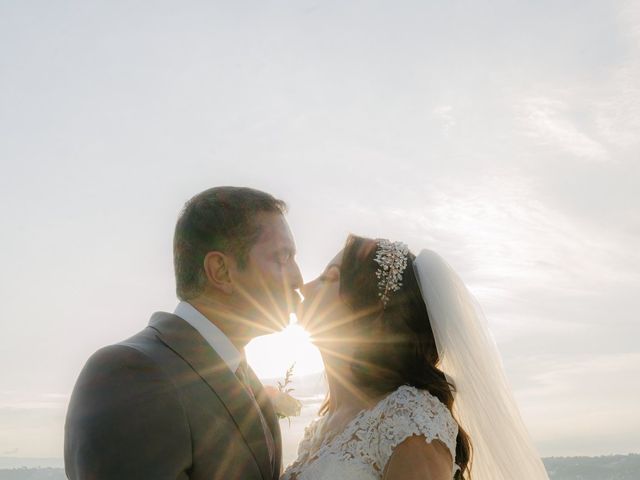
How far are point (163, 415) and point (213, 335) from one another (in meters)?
0.96

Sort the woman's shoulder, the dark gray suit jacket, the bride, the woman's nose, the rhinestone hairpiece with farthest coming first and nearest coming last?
the woman's nose, the rhinestone hairpiece, the bride, the woman's shoulder, the dark gray suit jacket

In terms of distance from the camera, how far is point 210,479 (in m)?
4.62

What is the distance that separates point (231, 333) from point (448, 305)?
2.53m

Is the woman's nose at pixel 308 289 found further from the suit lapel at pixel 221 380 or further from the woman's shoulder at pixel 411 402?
the suit lapel at pixel 221 380

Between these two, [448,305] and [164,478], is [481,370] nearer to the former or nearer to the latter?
[448,305]

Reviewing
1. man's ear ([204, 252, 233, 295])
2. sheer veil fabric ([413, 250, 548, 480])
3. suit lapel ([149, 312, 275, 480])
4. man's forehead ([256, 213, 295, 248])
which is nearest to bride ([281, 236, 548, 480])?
sheer veil fabric ([413, 250, 548, 480])

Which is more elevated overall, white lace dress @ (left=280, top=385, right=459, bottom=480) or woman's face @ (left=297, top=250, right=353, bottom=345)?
woman's face @ (left=297, top=250, right=353, bottom=345)

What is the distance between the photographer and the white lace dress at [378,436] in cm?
595

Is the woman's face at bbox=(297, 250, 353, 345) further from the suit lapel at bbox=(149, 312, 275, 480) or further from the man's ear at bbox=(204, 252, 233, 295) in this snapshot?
the suit lapel at bbox=(149, 312, 275, 480)

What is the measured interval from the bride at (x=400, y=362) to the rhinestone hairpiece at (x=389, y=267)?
1 cm

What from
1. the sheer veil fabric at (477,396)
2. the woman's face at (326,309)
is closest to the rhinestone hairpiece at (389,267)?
the sheer veil fabric at (477,396)

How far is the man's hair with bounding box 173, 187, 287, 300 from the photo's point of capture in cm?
561

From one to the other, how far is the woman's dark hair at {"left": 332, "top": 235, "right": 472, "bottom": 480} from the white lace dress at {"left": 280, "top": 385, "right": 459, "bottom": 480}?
0.24 m

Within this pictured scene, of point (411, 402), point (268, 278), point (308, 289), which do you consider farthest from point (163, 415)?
point (308, 289)
